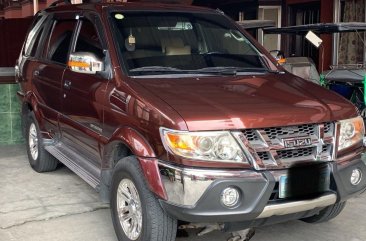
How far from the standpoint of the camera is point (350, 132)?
379cm

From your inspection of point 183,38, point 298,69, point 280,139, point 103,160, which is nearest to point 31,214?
point 103,160

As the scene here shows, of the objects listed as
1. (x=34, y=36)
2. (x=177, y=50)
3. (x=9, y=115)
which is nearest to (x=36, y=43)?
(x=34, y=36)

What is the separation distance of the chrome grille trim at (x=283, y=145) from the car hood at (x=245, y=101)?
0.05 meters

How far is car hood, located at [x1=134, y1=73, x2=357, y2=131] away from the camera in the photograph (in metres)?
3.29

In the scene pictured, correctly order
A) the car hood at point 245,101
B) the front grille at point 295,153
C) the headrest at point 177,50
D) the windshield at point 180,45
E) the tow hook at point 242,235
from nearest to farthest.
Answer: the car hood at point 245,101 → the front grille at point 295,153 → the tow hook at point 242,235 → the windshield at point 180,45 → the headrest at point 177,50

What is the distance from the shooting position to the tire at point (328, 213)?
4.18 m

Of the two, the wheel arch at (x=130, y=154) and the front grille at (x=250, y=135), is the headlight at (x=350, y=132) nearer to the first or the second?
the front grille at (x=250, y=135)

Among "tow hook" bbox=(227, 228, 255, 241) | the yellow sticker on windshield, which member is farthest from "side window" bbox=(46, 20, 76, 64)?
"tow hook" bbox=(227, 228, 255, 241)

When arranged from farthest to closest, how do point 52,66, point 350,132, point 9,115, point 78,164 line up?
point 9,115
point 52,66
point 78,164
point 350,132

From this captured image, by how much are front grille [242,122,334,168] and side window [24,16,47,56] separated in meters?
3.62

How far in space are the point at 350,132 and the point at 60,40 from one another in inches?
125

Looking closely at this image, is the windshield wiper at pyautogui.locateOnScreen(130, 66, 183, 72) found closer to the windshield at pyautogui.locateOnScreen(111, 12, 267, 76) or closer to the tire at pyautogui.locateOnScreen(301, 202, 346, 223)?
the windshield at pyautogui.locateOnScreen(111, 12, 267, 76)

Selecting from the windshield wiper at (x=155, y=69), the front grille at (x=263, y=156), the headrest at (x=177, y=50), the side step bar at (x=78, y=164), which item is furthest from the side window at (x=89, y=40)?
the front grille at (x=263, y=156)

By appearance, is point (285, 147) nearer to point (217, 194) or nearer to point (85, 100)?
point (217, 194)
